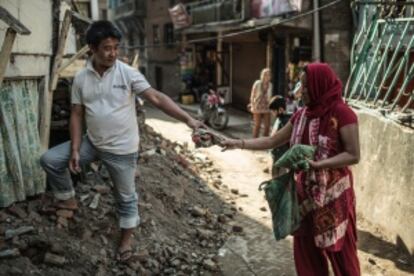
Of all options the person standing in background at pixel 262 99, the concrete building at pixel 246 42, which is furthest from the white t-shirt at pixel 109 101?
the concrete building at pixel 246 42

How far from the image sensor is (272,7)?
1393 centimetres

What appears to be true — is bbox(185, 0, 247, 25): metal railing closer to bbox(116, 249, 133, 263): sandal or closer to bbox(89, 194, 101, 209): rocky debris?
bbox(89, 194, 101, 209): rocky debris

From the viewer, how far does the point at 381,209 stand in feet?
17.7

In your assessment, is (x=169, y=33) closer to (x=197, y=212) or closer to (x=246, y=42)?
(x=246, y=42)

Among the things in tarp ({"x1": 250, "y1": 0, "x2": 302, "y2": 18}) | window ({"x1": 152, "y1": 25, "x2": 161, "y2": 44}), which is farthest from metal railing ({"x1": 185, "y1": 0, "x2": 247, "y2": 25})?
window ({"x1": 152, "y1": 25, "x2": 161, "y2": 44})

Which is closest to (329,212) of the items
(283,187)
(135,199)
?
(283,187)

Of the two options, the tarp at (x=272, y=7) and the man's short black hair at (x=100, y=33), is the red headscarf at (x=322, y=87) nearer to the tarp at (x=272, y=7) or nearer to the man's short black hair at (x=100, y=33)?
the man's short black hair at (x=100, y=33)

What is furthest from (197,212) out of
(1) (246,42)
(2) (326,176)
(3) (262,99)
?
(1) (246,42)

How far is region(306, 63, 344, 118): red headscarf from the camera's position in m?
3.14

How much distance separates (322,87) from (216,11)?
1609 cm

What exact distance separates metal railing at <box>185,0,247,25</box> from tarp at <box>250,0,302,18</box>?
714mm

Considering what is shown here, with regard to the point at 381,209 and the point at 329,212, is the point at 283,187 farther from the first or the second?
the point at 381,209

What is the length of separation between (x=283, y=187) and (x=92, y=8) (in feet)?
→ 30.0

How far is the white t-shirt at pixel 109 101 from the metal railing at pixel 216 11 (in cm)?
1272
